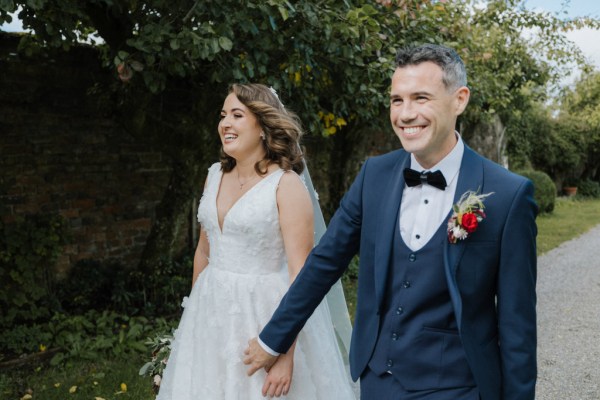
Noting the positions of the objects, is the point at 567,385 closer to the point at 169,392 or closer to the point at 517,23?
the point at 169,392

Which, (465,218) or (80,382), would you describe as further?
(80,382)

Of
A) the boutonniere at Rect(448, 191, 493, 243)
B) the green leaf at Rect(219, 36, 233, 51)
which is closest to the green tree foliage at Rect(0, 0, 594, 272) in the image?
the green leaf at Rect(219, 36, 233, 51)

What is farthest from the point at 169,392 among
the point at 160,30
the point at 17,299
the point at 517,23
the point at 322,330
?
the point at 517,23

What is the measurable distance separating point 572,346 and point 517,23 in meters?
7.35

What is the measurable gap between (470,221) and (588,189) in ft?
84.2

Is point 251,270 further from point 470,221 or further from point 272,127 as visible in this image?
point 470,221

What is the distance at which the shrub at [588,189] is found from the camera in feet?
82.7

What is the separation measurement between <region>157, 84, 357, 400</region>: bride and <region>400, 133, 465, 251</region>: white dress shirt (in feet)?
2.84

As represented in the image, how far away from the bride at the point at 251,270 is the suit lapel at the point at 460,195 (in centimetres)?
100

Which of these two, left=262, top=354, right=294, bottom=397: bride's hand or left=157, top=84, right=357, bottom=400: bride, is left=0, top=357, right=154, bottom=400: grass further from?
left=262, top=354, right=294, bottom=397: bride's hand

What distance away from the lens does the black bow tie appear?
2066 mm

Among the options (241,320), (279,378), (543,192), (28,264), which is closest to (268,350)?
(279,378)

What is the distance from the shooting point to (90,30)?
6578mm

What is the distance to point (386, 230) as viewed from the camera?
2.10 metres
